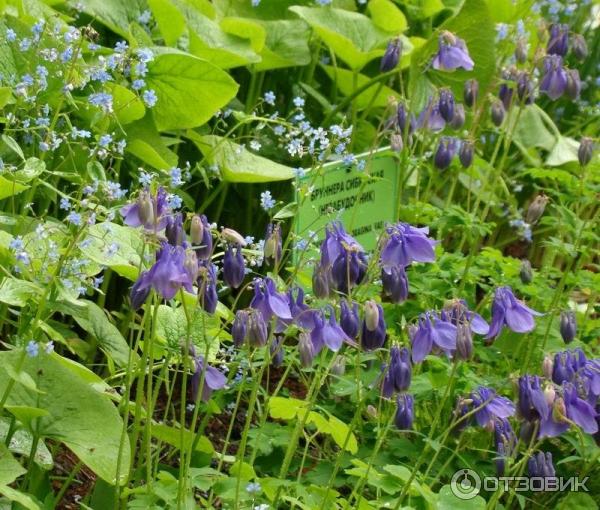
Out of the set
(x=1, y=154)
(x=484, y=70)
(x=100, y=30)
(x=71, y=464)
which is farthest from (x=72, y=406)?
(x=484, y=70)

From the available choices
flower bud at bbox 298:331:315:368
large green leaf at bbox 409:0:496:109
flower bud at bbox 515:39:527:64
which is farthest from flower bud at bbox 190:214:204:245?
large green leaf at bbox 409:0:496:109

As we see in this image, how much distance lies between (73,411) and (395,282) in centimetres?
52

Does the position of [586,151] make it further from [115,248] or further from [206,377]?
[115,248]

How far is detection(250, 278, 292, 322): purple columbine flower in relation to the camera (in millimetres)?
1440

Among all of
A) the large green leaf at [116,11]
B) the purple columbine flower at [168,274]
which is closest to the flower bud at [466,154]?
the large green leaf at [116,11]

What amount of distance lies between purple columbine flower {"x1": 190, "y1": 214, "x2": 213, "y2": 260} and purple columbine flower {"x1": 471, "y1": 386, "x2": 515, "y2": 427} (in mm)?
472

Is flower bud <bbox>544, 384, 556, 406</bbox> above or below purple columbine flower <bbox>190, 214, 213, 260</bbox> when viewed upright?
below

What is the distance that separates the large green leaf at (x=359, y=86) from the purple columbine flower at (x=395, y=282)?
4.96ft

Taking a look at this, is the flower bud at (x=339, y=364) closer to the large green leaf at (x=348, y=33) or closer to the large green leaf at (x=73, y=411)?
the large green leaf at (x=73, y=411)

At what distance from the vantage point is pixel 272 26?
293 cm

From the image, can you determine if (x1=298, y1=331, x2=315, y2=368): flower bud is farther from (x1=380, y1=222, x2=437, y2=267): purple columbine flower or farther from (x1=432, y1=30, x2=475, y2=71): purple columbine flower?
(x1=432, y1=30, x2=475, y2=71): purple columbine flower

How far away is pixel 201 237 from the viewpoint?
142 centimetres

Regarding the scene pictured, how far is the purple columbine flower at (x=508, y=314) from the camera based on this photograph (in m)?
1.59

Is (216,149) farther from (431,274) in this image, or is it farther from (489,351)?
(489,351)
